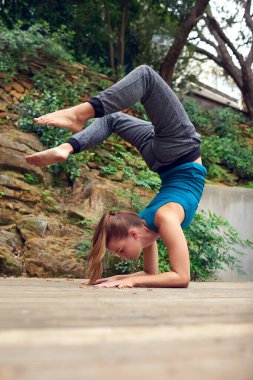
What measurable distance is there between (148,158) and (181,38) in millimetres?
6595

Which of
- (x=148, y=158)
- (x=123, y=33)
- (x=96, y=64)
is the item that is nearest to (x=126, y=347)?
(x=148, y=158)

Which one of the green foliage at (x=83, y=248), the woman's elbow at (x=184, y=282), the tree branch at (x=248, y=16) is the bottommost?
the green foliage at (x=83, y=248)

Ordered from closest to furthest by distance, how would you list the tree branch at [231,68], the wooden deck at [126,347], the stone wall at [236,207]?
1. the wooden deck at [126,347]
2. the stone wall at [236,207]
3. the tree branch at [231,68]

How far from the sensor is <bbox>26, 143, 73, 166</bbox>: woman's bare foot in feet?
7.36

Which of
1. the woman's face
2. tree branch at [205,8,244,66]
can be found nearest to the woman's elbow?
the woman's face

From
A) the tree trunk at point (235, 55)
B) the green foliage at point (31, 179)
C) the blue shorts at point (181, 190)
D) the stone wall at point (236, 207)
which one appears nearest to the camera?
the blue shorts at point (181, 190)

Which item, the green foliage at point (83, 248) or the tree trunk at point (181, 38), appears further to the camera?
the tree trunk at point (181, 38)

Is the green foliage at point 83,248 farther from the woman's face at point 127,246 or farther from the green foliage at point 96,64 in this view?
the green foliage at point 96,64

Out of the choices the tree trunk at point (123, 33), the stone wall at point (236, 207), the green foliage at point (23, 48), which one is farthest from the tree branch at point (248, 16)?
the stone wall at point (236, 207)

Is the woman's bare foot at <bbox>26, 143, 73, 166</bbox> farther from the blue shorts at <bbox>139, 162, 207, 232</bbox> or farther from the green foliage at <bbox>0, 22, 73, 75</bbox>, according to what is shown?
the green foliage at <bbox>0, 22, 73, 75</bbox>

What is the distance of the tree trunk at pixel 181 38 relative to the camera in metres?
8.52

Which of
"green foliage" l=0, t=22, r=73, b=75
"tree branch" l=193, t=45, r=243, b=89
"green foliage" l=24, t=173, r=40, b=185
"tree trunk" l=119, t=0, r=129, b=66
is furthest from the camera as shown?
"tree branch" l=193, t=45, r=243, b=89

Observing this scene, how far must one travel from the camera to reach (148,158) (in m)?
2.63

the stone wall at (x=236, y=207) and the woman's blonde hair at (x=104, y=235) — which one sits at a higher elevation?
the woman's blonde hair at (x=104, y=235)
